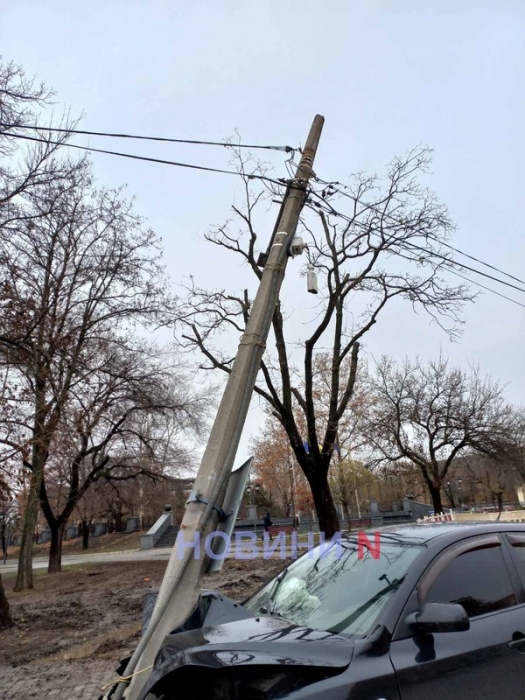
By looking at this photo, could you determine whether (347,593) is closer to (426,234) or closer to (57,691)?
(57,691)

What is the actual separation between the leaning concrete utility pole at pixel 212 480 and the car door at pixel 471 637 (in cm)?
158

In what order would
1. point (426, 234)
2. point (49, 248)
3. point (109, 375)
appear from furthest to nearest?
1. point (109, 375)
2. point (49, 248)
3. point (426, 234)

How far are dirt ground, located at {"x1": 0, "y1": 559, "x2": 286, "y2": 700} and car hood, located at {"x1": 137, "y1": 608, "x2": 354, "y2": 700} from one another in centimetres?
278

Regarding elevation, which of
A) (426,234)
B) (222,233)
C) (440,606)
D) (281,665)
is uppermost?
(222,233)

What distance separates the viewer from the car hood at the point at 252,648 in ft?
7.90

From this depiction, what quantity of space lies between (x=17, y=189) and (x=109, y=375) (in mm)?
8376

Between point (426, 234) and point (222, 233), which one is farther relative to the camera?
point (222, 233)

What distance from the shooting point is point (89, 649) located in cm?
750

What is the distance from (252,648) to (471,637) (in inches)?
48.0

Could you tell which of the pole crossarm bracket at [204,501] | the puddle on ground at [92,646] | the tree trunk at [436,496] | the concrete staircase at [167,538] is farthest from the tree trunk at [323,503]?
the concrete staircase at [167,538]

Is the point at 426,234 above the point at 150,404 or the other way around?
above

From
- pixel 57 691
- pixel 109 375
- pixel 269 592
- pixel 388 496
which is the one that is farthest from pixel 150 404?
pixel 388 496

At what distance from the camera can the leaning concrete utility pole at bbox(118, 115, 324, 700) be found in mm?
3756

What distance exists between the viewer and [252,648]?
2.52 metres
